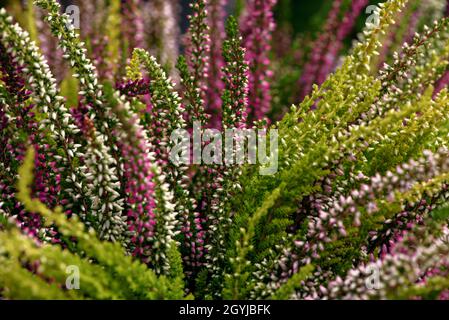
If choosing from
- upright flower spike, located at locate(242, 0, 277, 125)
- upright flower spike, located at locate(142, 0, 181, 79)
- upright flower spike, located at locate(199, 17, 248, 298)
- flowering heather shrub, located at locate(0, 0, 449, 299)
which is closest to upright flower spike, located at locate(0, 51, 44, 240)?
flowering heather shrub, located at locate(0, 0, 449, 299)

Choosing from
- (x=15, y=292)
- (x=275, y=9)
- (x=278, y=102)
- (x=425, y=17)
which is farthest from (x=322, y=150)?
(x=275, y=9)

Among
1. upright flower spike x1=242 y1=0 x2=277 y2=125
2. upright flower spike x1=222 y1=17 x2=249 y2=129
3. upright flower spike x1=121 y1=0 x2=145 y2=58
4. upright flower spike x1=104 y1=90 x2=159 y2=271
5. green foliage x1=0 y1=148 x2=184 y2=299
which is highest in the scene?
upright flower spike x1=121 y1=0 x2=145 y2=58

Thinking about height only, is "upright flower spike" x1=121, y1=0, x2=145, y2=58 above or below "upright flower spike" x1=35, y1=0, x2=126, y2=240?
above

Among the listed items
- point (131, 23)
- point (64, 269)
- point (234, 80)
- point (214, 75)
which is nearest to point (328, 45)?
point (214, 75)

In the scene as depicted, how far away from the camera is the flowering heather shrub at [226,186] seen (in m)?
0.54

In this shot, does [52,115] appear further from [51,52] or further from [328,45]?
[328,45]

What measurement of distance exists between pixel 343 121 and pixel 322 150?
0.27ft

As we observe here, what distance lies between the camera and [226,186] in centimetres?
67

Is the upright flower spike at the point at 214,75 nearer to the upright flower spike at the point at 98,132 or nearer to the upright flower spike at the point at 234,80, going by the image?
the upright flower spike at the point at 234,80

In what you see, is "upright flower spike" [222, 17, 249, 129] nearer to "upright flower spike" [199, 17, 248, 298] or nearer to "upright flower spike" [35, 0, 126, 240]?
"upright flower spike" [199, 17, 248, 298]

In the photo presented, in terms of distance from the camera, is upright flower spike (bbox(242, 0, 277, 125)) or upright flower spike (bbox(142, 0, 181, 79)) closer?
upright flower spike (bbox(242, 0, 277, 125))

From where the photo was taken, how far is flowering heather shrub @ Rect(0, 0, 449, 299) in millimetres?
542

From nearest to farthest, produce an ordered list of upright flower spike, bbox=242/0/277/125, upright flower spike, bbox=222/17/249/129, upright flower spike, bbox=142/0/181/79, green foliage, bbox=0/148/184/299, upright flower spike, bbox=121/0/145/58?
green foliage, bbox=0/148/184/299 → upright flower spike, bbox=222/17/249/129 → upright flower spike, bbox=242/0/277/125 → upright flower spike, bbox=121/0/145/58 → upright flower spike, bbox=142/0/181/79

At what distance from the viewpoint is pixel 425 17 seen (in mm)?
1326
